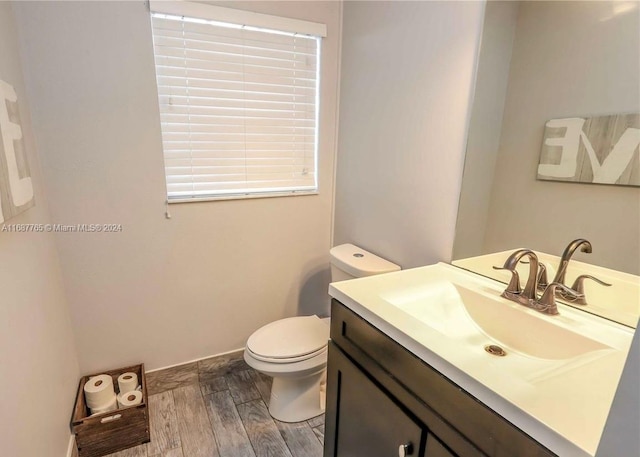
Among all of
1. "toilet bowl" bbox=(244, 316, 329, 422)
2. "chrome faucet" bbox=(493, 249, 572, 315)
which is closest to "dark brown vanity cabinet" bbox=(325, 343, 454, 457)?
"toilet bowl" bbox=(244, 316, 329, 422)

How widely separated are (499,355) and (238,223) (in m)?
1.48

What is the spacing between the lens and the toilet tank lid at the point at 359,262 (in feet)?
5.36

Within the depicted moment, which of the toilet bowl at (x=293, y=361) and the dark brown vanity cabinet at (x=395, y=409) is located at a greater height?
the dark brown vanity cabinet at (x=395, y=409)

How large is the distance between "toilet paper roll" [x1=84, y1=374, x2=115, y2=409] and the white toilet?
0.71 m

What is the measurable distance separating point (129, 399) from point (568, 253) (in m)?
1.99

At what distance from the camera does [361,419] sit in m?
1.08

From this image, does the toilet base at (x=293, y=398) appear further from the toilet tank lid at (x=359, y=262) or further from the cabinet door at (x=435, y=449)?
the cabinet door at (x=435, y=449)

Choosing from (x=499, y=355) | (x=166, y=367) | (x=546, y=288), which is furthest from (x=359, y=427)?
(x=166, y=367)

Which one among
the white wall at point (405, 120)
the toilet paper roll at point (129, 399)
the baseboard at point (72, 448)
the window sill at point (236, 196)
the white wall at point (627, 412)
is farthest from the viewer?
the window sill at point (236, 196)

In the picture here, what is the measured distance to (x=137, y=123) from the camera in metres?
1.65

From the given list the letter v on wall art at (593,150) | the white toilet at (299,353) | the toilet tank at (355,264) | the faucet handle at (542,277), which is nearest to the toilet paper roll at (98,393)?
the white toilet at (299,353)

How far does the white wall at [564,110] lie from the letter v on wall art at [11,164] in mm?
1595

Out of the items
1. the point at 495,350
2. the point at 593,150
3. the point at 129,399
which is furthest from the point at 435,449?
the point at 129,399

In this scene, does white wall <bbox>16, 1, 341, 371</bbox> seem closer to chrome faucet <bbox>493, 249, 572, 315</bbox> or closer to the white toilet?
the white toilet
